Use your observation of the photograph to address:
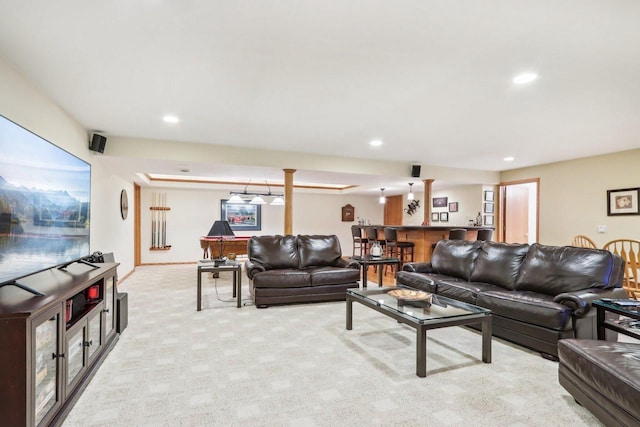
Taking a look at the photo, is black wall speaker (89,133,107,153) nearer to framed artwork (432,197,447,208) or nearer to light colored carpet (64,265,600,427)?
light colored carpet (64,265,600,427)

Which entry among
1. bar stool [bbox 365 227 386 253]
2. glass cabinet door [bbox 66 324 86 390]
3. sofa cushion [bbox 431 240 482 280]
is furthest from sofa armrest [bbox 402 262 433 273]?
glass cabinet door [bbox 66 324 86 390]

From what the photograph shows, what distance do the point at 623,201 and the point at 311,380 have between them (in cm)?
610

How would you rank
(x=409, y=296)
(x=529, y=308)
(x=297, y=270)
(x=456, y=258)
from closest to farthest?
(x=529, y=308), (x=409, y=296), (x=456, y=258), (x=297, y=270)

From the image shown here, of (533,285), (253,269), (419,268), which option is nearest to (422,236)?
(419,268)

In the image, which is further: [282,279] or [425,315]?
[282,279]

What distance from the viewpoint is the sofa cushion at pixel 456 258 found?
13.4 feet

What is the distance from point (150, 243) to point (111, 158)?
4.02 meters

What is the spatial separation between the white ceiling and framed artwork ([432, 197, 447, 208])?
5.10 metres

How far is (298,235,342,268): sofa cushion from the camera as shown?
497cm

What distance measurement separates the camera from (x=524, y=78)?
8.91 ft

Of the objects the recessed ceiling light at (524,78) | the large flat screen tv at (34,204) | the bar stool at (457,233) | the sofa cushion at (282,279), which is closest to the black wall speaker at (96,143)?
the large flat screen tv at (34,204)

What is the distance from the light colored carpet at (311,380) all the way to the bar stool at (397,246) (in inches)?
128

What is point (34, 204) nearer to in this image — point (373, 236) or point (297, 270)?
point (297, 270)

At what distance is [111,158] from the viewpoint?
16.0 ft
